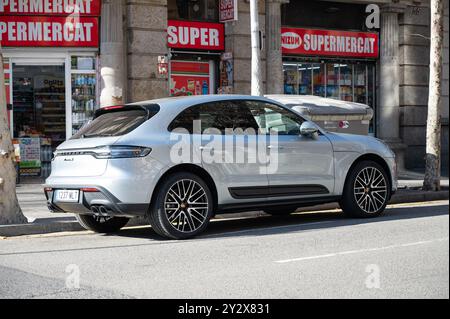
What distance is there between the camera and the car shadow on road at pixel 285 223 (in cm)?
976

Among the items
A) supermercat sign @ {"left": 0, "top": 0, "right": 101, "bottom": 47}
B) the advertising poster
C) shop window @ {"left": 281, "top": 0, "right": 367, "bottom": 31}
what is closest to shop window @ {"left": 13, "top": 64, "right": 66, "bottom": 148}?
supermercat sign @ {"left": 0, "top": 0, "right": 101, "bottom": 47}

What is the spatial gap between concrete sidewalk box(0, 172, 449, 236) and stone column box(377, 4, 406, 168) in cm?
330

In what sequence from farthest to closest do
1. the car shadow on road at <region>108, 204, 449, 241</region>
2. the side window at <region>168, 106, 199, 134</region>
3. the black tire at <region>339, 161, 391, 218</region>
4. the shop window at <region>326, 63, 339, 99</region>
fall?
the shop window at <region>326, 63, 339, 99</region>, the black tire at <region>339, 161, 391, 218</region>, the car shadow on road at <region>108, 204, 449, 241</region>, the side window at <region>168, 106, 199, 134</region>

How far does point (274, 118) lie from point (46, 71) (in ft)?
27.9

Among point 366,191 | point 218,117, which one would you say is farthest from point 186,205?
point 366,191

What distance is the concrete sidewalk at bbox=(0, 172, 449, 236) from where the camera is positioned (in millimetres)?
10141

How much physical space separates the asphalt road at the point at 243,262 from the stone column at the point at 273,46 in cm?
891

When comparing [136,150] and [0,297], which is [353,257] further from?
[0,297]

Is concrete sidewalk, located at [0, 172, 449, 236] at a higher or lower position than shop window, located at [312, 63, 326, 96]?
lower

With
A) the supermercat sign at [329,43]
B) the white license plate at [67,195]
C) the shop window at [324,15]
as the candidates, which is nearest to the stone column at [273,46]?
the supermercat sign at [329,43]

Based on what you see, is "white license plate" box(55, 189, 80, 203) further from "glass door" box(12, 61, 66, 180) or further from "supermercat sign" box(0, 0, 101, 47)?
"supermercat sign" box(0, 0, 101, 47)

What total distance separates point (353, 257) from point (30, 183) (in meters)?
10.9
